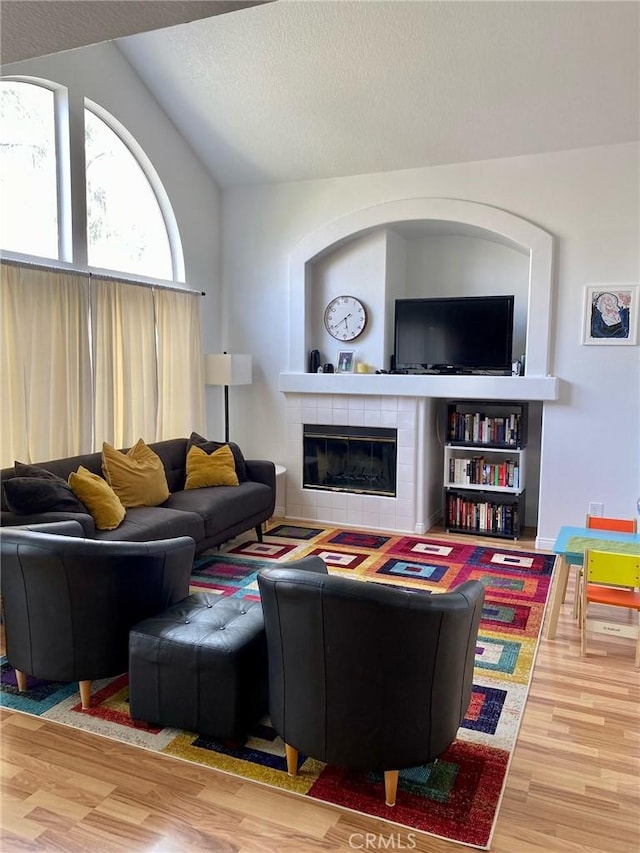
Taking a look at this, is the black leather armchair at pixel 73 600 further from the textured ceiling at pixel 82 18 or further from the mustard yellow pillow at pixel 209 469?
the mustard yellow pillow at pixel 209 469

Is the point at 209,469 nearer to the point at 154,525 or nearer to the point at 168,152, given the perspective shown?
the point at 154,525

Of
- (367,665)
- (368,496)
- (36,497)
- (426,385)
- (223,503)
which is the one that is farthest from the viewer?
(368,496)

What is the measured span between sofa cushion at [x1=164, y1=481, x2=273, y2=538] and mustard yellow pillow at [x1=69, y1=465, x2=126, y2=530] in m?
0.65

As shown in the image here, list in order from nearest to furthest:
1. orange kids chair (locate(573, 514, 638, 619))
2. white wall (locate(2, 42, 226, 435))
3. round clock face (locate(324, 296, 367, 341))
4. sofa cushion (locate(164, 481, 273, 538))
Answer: orange kids chair (locate(573, 514, 638, 619)) < sofa cushion (locate(164, 481, 273, 538)) < white wall (locate(2, 42, 226, 435)) < round clock face (locate(324, 296, 367, 341))

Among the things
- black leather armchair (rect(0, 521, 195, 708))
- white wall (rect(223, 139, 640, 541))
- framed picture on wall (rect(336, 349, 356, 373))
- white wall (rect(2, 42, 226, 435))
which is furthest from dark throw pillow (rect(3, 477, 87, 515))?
white wall (rect(223, 139, 640, 541))

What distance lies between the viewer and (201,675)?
2.54m

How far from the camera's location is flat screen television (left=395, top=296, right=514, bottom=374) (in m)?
5.51

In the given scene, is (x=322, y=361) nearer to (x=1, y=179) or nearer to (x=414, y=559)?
(x=414, y=559)

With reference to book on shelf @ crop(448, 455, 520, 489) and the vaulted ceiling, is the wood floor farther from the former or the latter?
the vaulted ceiling

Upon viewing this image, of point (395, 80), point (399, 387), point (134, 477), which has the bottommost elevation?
point (134, 477)

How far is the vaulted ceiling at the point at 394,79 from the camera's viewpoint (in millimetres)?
4211

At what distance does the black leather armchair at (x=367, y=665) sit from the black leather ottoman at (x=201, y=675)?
10.7 inches

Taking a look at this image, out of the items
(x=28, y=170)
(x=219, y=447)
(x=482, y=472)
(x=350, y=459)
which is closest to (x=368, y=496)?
(x=350, y=459)

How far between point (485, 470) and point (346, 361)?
5.26ft
